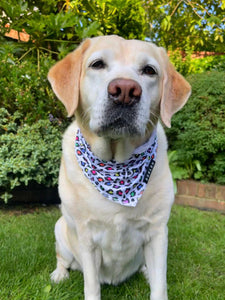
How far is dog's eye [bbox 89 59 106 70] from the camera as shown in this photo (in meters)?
1.90

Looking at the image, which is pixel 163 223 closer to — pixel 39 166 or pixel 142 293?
pixel 142 293

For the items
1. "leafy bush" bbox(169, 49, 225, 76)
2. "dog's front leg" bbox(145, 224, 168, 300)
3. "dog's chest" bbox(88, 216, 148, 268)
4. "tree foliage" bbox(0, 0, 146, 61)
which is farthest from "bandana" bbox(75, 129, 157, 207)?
"leafy bush" bbox(169, 49, 225, 76)

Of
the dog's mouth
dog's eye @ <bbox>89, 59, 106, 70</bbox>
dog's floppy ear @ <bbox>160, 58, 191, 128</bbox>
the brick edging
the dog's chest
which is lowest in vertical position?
the brick edging

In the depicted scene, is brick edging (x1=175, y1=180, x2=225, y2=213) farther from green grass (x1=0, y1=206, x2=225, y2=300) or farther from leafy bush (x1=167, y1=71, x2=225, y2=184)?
green grass (x1=0, y1=206, x2=225, y2=300)

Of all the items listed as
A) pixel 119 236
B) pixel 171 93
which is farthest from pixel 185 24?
pixel 119 236

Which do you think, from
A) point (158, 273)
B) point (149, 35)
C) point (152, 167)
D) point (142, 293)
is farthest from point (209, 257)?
point (149, 35)

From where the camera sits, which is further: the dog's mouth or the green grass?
the green grass

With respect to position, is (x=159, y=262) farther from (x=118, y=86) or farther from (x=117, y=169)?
(x=118, y=86)

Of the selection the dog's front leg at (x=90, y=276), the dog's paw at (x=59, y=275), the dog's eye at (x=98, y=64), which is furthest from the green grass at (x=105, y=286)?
the dog's eye at (x=98, y=64)

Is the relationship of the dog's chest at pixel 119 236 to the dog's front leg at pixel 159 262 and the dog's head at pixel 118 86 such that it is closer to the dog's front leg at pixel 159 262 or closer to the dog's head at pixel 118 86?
the dog's front leg at pixel 159 262

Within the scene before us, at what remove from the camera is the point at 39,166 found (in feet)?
12.5

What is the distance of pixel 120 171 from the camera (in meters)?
2.09

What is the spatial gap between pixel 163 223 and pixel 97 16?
3.52 m

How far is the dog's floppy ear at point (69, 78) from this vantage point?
76.5 inches
